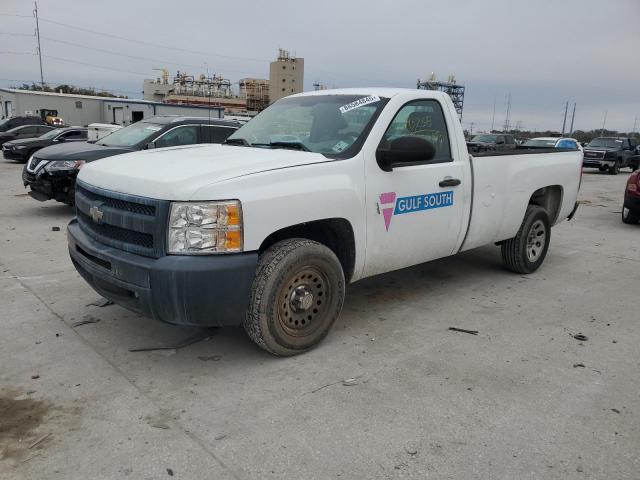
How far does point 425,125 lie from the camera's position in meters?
4.61

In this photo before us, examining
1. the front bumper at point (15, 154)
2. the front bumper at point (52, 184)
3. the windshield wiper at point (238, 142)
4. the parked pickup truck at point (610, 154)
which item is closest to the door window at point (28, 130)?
the front bumper at point (15, 154)

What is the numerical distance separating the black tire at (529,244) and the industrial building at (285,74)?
306 ft

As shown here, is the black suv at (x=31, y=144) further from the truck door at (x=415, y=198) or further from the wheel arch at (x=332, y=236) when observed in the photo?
the wheel arch at (x=332, y=236)

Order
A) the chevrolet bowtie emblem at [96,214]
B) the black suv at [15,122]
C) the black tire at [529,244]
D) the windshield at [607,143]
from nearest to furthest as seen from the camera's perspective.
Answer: the chevrolet bowtie emblem at [96,214], the black tire at [529,244], the windshield at [607,143], the black suv at [15,122]

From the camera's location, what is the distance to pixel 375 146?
157 inches

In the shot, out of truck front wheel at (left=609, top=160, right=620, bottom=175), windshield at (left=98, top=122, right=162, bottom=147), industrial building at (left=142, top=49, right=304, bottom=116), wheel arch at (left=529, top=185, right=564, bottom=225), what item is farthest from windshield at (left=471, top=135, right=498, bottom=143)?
industrial building at (left=142, top=49, right=304, bottom=116)

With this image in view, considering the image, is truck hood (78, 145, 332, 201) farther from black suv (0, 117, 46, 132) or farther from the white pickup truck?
black suv (0, 117, 46, 132)

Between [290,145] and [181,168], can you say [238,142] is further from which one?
[181,168]

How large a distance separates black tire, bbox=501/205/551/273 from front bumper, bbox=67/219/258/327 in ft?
12.1

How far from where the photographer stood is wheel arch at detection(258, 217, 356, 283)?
3.71m

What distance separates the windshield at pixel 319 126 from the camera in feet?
13.3

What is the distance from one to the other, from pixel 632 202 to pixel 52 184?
10.3 metres

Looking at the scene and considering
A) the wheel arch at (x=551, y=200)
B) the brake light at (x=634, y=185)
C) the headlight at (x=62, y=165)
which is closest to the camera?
the wheel arch at (x=551, y=200)

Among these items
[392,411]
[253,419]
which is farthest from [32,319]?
[392,411]
